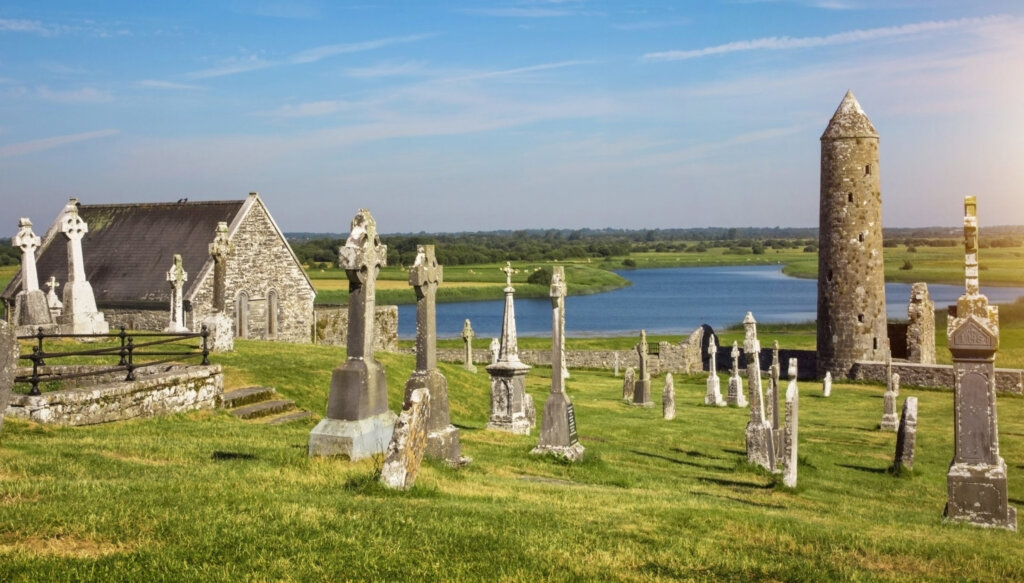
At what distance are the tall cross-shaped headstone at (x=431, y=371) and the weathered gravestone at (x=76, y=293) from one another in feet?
40.3

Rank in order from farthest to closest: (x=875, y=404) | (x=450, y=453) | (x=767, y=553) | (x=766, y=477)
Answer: (x=875, y=404)
(x=766, y=477)
(x=450, y=453)
(x=767, y=553)

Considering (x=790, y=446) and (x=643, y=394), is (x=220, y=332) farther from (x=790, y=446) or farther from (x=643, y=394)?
(x=790, y=446)

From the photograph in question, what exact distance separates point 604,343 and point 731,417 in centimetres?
2857

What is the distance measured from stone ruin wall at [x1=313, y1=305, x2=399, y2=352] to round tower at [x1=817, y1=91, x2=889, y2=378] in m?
19.6

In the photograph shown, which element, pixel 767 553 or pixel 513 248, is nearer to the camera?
pixel 767 553

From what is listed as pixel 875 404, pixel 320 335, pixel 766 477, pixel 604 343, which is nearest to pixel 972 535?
pixel 766 477

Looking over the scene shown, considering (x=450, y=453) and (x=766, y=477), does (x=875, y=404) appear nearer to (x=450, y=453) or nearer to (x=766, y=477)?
(x=766, y=477)

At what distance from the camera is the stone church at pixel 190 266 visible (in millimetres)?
35031

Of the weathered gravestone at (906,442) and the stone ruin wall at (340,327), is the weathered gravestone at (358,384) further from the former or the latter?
the stone ruin wall at (340,327)

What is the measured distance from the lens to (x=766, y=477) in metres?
15.8

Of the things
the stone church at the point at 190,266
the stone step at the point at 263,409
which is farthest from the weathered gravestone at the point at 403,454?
the stone church at the point at 190,266

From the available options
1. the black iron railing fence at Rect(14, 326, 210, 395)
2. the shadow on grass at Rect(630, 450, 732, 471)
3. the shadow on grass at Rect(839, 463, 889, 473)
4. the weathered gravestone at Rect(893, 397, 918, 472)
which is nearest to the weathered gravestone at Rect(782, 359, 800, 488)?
the shadow on grass at Rect(630, 450, 732, 471)

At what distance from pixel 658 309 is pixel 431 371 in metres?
109

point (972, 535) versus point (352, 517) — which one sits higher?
point (352, 517)
